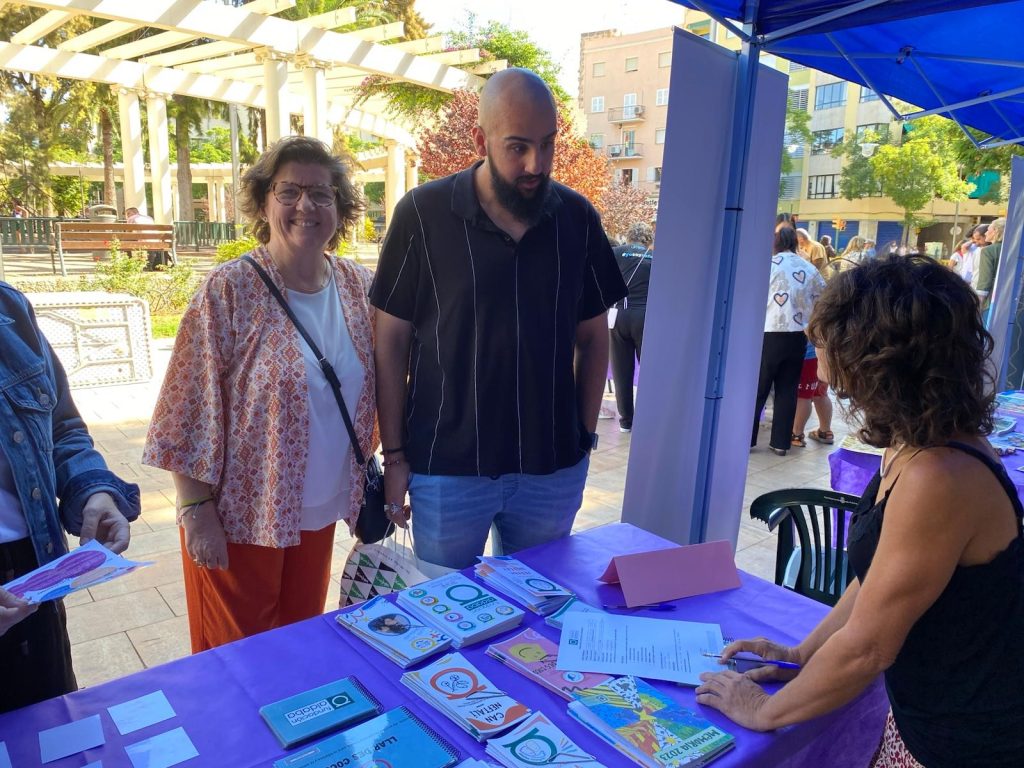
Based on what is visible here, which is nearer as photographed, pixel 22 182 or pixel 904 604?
pixel 904 604

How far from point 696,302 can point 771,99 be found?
2.89 feet

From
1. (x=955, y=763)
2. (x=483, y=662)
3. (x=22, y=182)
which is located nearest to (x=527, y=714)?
(x=483, y=662)

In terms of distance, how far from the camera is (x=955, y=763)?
119cm

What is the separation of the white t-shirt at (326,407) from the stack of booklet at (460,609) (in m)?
0.47

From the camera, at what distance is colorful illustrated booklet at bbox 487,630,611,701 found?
1266mm

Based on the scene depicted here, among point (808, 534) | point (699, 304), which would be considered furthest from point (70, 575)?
point (699, 304)

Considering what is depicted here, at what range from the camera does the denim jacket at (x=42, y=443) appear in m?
1.35

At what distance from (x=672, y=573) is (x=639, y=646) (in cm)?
30

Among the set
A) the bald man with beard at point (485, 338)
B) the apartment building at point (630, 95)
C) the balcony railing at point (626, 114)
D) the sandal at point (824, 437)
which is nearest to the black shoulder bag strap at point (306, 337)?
the bald man with beard at point (485, 338)

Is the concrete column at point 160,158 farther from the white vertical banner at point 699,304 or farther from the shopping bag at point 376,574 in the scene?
the shopping bag at point 376,574

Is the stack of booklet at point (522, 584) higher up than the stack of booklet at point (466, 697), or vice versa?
the stack of booklet at point (466, 697)

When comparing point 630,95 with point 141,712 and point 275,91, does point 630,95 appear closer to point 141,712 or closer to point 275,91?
point 275,91

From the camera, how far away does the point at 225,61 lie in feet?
40.0

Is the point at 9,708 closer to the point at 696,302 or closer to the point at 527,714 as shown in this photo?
the point at 527,714
